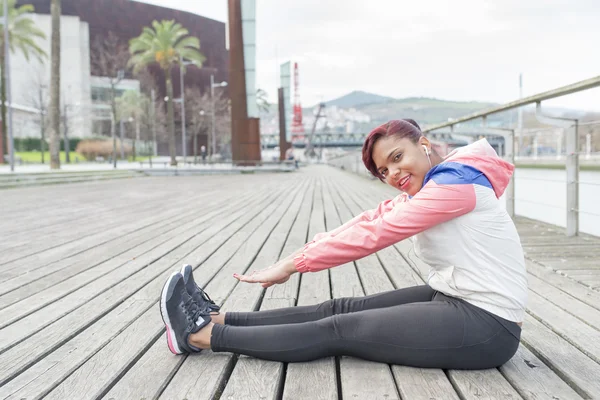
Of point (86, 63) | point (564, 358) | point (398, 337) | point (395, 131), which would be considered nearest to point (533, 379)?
point (564, 358)

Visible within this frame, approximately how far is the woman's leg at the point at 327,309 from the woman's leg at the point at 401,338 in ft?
0.55

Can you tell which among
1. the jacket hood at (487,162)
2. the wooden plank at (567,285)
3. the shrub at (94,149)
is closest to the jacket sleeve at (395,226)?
the jacket hood at (487,162)

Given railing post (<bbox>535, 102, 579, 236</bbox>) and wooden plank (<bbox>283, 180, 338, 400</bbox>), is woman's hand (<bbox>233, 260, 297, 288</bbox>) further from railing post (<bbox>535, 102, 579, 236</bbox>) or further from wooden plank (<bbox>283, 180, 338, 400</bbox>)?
railing post (<bbox>535, 102, 579, 236</bbox>)

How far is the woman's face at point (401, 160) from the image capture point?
2.07m

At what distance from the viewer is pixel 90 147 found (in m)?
42.8

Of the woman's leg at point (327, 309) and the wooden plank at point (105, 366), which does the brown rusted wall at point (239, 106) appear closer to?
the wooden plank at point (105, 366)

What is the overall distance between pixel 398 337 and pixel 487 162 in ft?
2.44

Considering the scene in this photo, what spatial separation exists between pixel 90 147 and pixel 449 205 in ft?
146

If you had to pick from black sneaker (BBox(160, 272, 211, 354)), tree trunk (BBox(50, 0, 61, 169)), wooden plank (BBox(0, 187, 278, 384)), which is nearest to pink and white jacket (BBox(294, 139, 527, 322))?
black sneaker (BBox(160, 272, 211, 354))

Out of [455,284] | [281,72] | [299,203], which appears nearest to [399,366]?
[455,284]

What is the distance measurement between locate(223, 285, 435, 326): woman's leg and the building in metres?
43.1

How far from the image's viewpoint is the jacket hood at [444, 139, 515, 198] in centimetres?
206

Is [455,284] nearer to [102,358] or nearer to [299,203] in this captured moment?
[102,358]

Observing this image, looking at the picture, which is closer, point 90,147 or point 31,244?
point 31,244
